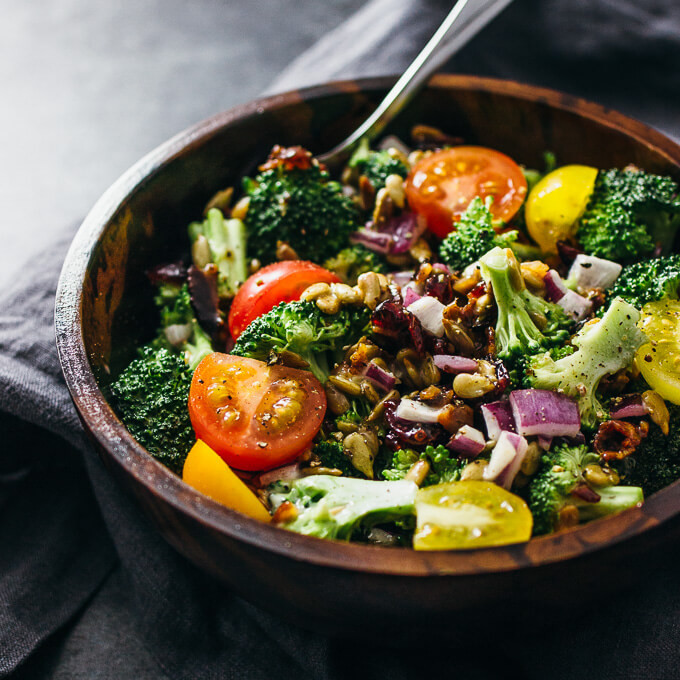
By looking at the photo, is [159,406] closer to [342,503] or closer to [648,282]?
[342,503]

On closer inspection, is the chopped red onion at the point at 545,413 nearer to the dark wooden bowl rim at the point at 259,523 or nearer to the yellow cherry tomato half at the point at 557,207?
the dark wooden bowl rim at the point at 259,523

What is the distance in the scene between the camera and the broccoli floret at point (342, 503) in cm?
195

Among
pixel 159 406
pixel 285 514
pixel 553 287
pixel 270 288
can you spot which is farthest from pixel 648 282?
pixel 159 406

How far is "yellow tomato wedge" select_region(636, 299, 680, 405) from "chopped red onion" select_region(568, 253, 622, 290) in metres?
0.21

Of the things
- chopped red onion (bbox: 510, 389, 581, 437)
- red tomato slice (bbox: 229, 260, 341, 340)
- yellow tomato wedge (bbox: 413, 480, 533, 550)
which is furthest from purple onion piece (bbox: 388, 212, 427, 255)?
yellow tomato wedge (bbox: 413, 480, 533, 550)

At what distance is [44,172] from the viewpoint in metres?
4.68

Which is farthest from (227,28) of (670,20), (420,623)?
(420,623)

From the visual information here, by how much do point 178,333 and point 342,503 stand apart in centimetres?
102

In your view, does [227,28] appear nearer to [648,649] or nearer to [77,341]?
[77,341]

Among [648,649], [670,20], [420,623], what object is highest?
[670,20]

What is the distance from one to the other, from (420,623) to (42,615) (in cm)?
140

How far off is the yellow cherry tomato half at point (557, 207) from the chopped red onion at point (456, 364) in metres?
0.76

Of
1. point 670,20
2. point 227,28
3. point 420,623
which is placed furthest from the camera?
point 227,28

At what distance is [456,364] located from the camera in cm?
223
